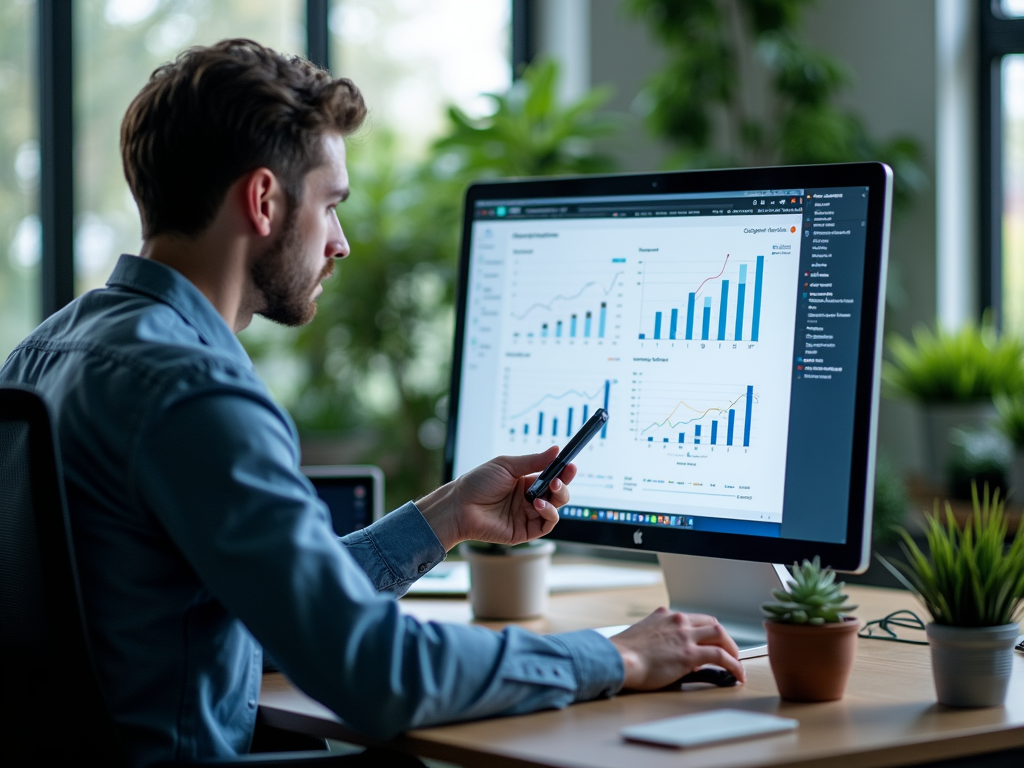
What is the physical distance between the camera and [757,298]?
127 cm

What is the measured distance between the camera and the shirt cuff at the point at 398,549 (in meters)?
1.31

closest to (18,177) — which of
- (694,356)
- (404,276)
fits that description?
(404,276)

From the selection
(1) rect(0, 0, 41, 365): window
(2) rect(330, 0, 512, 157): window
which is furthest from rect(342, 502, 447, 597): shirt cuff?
(2) rect(330, 0, 512, 157): window

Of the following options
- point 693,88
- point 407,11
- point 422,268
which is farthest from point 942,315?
point 407,11

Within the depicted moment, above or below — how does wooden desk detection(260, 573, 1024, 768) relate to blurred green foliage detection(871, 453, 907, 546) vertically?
above

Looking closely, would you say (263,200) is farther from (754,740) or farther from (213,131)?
(754,740)

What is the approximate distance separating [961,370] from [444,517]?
6.36 feet

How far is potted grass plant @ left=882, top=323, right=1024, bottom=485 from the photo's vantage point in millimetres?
2805

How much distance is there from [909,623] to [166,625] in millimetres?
903

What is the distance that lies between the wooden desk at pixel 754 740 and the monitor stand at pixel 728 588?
0.12 meters

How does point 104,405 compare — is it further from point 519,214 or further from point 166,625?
point 519,214

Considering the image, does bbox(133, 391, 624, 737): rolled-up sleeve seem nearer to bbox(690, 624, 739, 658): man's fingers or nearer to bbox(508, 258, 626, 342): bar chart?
bbox(690, 624, 739, 658): man's fingers

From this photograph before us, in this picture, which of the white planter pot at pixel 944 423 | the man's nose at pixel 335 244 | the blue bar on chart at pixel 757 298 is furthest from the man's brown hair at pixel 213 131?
the white planter pot at pixel 944 423

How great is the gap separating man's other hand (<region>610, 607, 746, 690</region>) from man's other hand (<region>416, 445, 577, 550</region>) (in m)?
0.24
